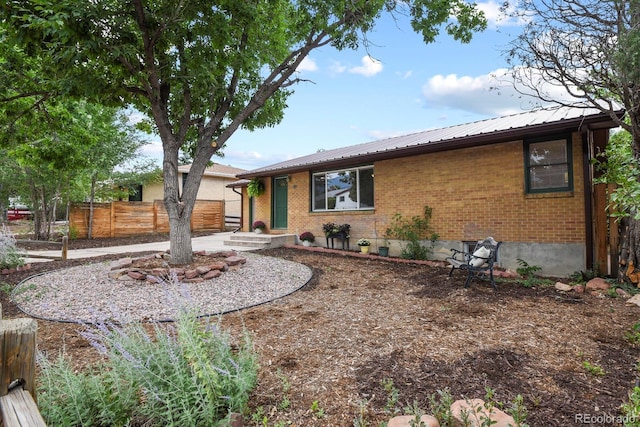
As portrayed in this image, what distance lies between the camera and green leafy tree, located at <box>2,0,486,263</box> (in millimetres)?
5289

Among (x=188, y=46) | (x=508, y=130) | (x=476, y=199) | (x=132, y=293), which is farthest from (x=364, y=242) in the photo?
(x=188, y=46)

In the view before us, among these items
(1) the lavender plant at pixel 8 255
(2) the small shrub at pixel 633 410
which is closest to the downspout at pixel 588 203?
(2) the small shrub at pixel 633 410

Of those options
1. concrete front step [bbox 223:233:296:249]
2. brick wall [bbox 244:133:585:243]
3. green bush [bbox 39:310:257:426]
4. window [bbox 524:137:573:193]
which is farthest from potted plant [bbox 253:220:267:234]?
green bush [bbox 39:310:257:426]

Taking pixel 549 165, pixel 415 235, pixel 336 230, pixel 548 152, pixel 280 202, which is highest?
pixel 548 152

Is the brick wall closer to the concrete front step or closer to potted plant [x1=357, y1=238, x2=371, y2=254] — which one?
potted plant [x1=357, y1=238, x2=371, y2=254]

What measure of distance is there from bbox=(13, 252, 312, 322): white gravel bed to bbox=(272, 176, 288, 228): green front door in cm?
564

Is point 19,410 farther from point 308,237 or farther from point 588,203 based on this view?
point 308,237

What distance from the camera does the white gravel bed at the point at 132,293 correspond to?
15.6ft

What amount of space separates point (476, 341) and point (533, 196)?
4999mm

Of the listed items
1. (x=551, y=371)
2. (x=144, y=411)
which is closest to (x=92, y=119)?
(x=144, y=411)

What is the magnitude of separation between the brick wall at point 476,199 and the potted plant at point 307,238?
1.49 meters

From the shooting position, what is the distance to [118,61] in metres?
6.09

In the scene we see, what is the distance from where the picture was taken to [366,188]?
33.7 feet

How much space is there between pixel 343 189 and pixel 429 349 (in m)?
7.93
